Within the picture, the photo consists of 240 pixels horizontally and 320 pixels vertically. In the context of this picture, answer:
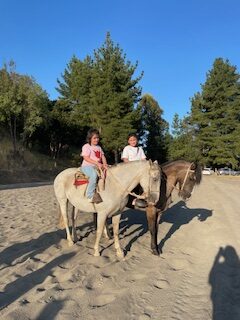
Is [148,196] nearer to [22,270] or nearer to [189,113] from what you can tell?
[22,270]

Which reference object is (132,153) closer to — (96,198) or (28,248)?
(96,198)

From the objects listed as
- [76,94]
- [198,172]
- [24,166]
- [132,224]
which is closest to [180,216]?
[132,224]

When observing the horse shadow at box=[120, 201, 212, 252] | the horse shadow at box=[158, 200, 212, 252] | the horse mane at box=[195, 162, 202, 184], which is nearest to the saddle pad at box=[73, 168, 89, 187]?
the horse shadow at box=[120, 201, 212, 252]

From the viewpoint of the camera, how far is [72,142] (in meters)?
50.4

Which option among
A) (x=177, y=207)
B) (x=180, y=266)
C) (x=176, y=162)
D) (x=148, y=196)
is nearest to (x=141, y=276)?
(x=180, y=266)

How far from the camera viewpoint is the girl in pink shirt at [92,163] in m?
7.36

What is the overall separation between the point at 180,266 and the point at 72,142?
145 ft

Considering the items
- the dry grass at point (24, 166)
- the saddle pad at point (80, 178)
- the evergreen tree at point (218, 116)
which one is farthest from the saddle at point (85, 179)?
the evergreen tree at point (218, 116)

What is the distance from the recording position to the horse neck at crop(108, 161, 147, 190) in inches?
291

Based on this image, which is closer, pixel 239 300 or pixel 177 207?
pixel 239 300

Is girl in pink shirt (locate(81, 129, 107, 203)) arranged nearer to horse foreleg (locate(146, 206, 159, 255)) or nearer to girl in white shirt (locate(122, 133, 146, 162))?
girl in white shirt (locate(122, 133, 146, 162))

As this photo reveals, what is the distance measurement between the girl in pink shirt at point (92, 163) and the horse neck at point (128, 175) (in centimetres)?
31

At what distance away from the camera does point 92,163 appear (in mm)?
7617

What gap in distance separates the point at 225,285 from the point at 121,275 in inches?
67.0
